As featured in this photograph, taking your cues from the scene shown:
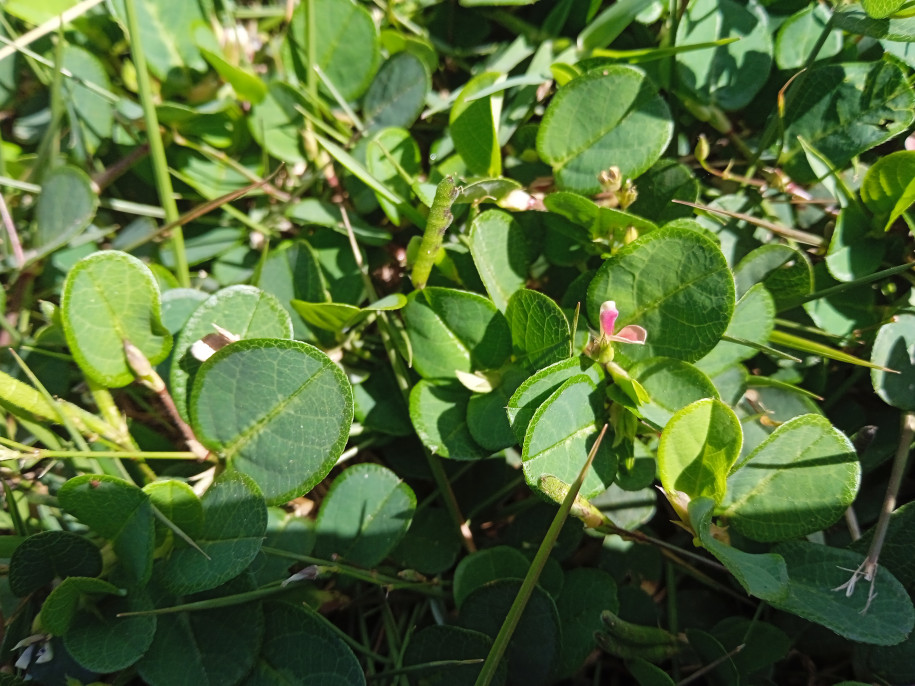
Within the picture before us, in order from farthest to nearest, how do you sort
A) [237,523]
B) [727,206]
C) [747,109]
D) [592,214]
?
[747,109]
[727,206]
[592,214]
[237,523]

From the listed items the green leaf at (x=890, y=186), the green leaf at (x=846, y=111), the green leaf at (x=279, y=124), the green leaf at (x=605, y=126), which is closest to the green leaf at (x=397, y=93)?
the green leaf at (x=279, y=124)

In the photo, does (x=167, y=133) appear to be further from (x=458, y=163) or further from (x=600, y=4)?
(x=600, y=4)

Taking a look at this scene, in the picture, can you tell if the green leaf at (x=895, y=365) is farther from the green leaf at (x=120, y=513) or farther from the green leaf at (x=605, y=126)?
the green leaf at (x=120, y=513)

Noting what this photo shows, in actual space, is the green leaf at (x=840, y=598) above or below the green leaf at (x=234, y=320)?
below

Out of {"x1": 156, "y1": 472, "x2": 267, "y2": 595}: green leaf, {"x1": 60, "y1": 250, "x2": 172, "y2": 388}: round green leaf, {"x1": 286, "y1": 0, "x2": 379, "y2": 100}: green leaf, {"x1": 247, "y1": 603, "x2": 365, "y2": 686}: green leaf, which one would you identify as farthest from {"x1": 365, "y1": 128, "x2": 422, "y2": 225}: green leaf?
{"x1": 247, "y1": 603, "x2": 365, "y2": 686}: green leaf

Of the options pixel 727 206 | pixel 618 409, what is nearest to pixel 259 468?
pixel 618 409

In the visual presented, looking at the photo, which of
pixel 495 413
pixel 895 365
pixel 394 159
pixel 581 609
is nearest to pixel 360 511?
pixel 495 413
